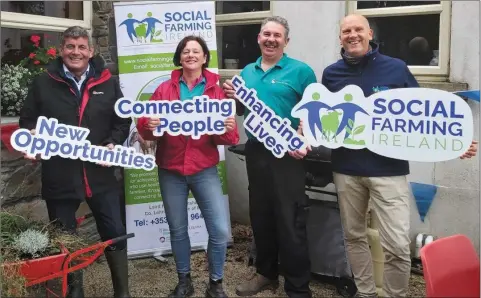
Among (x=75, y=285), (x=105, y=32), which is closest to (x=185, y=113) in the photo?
(x=75, y=285)

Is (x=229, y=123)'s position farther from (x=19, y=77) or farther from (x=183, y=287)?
(x=19, y=77)

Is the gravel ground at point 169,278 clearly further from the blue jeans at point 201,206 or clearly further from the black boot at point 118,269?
the blue jeans at point 201,206

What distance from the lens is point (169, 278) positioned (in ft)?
13.4

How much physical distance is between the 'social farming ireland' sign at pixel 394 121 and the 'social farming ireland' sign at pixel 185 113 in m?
0.54

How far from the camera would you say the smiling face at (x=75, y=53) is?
3201mm

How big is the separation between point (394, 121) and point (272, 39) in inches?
36.9

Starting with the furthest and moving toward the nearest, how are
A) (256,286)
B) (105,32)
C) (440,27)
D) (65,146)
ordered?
(105,32)
(440,27)
(256,286)
(65,146)

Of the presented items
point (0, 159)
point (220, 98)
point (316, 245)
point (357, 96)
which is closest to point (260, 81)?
point (220, 98)

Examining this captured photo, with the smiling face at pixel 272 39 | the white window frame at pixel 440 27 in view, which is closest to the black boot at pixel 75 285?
the smiling face at pixel 272 39

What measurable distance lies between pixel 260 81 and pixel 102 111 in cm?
107

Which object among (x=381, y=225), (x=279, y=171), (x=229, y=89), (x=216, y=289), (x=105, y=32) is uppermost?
(x=105, y=32)

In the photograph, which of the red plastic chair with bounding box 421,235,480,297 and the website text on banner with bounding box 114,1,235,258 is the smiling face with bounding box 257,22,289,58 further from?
the red plastic chair with bounding box 421,235,480,297

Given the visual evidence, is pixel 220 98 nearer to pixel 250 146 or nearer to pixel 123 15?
pixel 250 146

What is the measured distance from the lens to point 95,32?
185 inches
